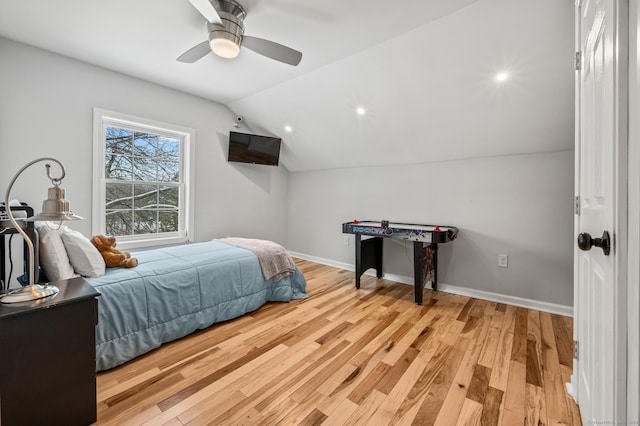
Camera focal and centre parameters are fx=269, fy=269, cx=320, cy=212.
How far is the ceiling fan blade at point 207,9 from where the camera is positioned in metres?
1.56

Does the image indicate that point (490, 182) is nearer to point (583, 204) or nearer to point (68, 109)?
point (583, 204)

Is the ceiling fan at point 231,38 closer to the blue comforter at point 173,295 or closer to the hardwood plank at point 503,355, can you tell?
the blue comforter at point 173,295

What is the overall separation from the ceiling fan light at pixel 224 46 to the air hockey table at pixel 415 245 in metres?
2.15

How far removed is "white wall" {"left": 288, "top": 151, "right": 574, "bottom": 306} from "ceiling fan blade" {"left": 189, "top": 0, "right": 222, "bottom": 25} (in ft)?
8.66

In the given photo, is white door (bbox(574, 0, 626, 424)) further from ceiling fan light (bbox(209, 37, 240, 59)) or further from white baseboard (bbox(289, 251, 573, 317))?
ceiling fan light (bbox(209, 37, 240, 59))

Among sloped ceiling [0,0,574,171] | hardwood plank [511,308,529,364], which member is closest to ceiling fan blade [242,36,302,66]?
sloped ceiling [0,0,574,171]

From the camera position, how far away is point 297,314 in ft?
8.38

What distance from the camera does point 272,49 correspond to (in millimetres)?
2008

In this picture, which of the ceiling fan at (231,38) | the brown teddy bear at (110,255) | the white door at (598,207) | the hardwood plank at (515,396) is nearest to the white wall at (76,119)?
the brown teddy bear at (110,255)

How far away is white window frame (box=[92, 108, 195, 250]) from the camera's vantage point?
2.90 m

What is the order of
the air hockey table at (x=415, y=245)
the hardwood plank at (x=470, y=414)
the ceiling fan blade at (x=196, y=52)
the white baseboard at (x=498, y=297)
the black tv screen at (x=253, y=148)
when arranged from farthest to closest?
the black tv screen at (x=253, y=148) < the air hockey table at (x=415, y=245) < the white baseboard at (x=498, y=297) < the ceiling fan blade at (x=196, y=52) < the hardwood plank at (x=470, y=414)

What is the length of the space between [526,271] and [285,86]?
3.33m

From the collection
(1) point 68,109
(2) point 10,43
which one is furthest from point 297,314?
(2) point 10,43

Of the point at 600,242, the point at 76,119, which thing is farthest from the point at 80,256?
the point at 600,242
